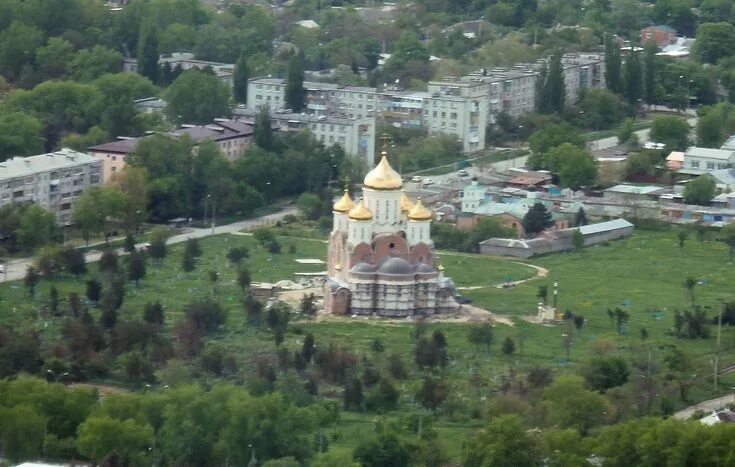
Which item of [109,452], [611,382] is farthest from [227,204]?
[109,452]

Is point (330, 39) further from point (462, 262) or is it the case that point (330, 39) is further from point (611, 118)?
point (462, 262)

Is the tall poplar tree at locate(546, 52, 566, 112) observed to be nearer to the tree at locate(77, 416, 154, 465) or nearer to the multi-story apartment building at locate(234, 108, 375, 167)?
the multi-story apartment building at locate(234, 108, 375, 167)

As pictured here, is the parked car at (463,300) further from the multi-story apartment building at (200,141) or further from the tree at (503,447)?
the tree at (503,447)

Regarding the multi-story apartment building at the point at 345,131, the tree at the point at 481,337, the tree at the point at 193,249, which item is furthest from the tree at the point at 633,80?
the tree at the point at 481,337

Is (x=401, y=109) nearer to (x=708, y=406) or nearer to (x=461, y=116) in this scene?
(x=461, y=116)

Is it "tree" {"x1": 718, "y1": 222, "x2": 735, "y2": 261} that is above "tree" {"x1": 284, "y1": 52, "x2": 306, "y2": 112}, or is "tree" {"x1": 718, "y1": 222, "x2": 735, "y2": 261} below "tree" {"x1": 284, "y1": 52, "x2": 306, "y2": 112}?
below

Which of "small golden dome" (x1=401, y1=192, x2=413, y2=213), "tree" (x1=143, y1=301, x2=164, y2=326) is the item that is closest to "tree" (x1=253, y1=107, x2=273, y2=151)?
"small golden dome" (x1=401, y1=192, x2=413, y2=213)
